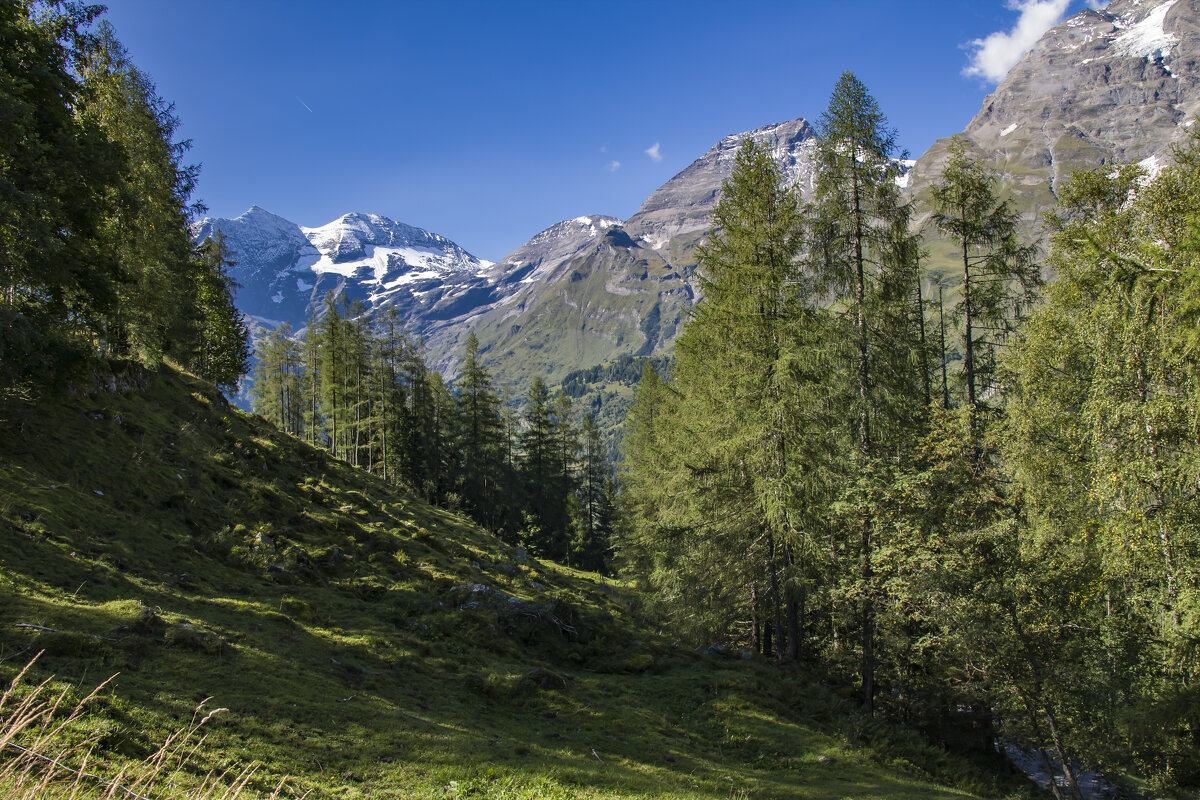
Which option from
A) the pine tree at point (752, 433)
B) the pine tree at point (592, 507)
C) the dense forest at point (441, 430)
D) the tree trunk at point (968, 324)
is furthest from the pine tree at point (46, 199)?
the pine tree at point (592, 507)

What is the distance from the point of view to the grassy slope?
7.15 meters

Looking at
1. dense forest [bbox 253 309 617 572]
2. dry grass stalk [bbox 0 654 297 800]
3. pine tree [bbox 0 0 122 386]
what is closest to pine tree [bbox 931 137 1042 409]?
dry grass stalk [bbox 0 654 297 800]

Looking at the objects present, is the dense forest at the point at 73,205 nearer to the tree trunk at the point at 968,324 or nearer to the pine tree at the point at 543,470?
the tree trunk at the point at 968,324

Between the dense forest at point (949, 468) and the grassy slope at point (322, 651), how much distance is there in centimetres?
353

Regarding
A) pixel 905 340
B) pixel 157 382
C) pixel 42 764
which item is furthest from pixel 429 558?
pixel 905 340

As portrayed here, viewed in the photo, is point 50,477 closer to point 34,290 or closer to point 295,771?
point 34,290

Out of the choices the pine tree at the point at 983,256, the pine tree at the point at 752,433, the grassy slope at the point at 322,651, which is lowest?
the grassy slope at the point at 322,651

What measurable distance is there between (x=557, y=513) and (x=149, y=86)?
41184 millimetres

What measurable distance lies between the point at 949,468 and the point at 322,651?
49.6 feet

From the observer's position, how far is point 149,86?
23234 millimetres

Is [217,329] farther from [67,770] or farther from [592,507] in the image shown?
[67,770]

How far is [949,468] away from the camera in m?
14.5

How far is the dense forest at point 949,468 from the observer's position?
12.4 metres

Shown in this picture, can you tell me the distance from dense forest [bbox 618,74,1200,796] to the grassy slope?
3529 mm
